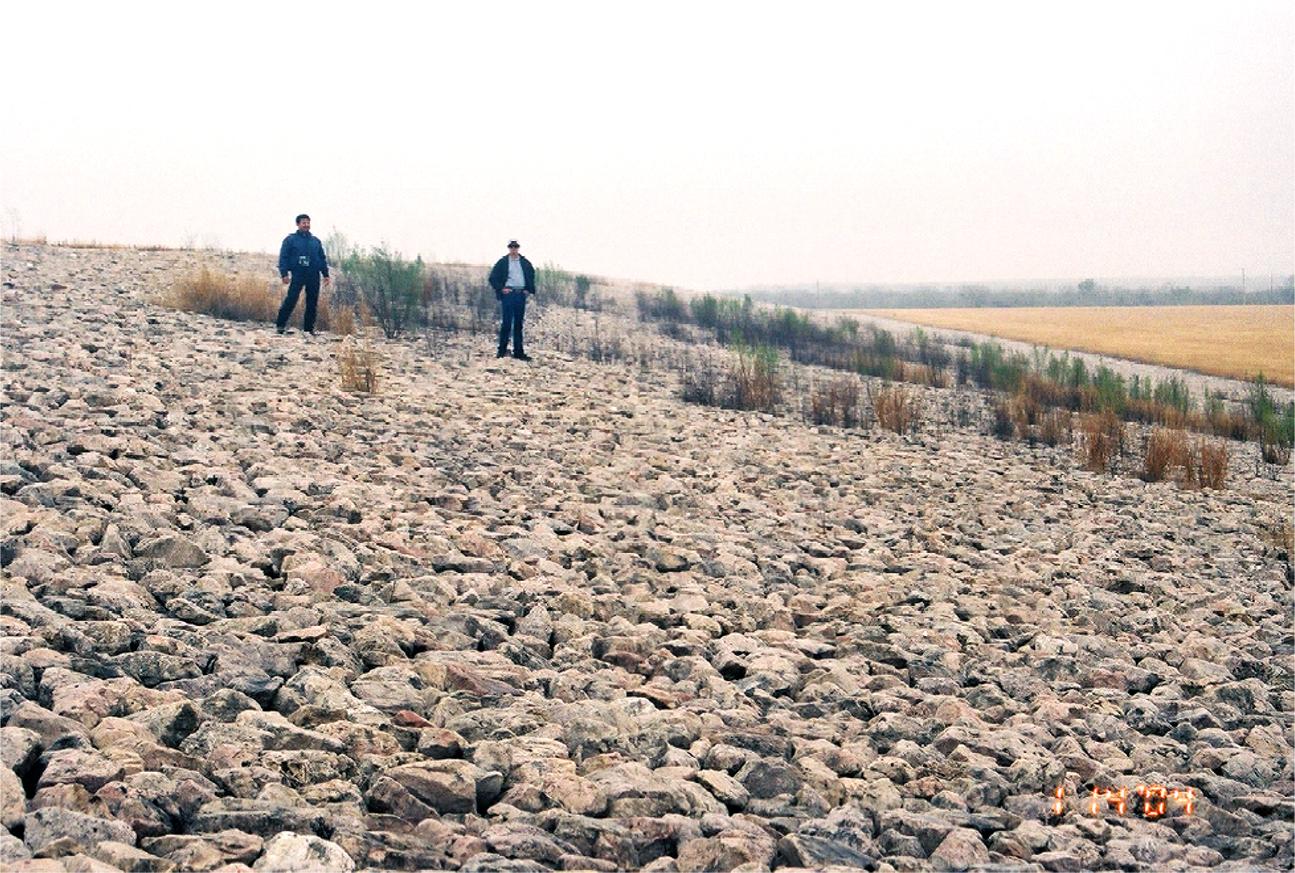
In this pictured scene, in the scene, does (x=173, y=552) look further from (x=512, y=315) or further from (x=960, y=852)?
(x=512, y=315)

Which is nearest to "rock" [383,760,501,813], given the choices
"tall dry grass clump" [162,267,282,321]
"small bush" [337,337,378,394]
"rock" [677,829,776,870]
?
"rock" [677,829,776,870]

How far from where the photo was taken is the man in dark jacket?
1461 cm

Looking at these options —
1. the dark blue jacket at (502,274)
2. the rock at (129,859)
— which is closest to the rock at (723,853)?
the rock at (129,859)

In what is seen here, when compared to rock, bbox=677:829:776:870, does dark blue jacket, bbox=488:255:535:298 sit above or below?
above

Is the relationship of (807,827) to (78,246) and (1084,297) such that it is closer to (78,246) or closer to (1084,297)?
(78,246)

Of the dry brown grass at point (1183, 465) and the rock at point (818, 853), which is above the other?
the dry brown grass at point (1183, 465)

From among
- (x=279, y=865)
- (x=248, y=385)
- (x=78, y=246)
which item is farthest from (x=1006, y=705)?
(x=78, y=246)

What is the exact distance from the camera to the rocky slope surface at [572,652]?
3852 mm

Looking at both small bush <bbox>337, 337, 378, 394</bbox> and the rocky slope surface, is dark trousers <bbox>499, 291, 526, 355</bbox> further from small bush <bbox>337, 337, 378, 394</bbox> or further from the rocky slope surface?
the rocky slope surface

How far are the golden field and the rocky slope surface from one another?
886 inches

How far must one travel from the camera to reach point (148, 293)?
17047 mm

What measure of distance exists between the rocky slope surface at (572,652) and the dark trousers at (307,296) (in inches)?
154

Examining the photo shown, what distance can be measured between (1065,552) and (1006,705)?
3.69 metres

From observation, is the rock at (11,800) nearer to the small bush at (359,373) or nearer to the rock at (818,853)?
the rock at (818,853)
